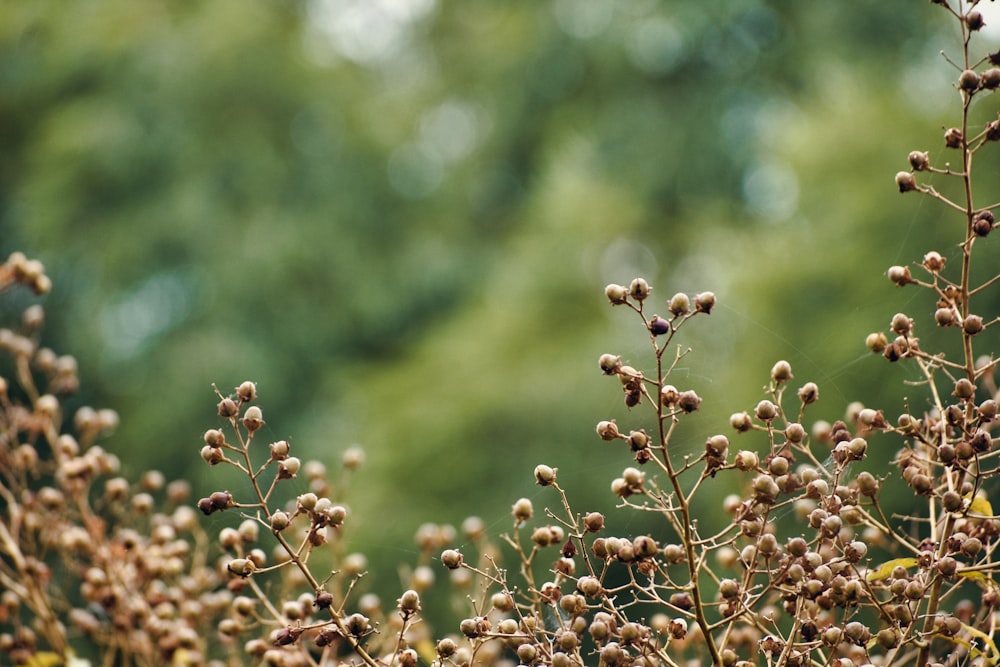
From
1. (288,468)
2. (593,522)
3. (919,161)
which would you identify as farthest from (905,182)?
(288,468)

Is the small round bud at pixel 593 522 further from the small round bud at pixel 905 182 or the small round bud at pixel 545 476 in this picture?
the small round bud at pixel 905 182

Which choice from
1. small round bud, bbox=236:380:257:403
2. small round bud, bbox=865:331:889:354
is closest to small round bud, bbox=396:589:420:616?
small round bud, bbox=236:380:257:403

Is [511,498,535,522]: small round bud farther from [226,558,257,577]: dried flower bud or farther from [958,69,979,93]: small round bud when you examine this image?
[958,69,979,93]: small round bud

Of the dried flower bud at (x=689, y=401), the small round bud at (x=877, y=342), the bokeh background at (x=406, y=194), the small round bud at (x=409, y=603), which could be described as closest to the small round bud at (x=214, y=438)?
the small round bud at (x=409, y=603)

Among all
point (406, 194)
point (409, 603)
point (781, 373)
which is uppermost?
point (406, 194)

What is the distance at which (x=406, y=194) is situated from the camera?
721 centimetres

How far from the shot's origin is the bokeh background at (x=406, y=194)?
4.74 m

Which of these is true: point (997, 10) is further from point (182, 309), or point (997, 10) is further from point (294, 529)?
point (182, 309)

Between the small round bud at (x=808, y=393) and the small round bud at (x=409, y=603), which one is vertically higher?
the small round bud at (x=808, y=393)

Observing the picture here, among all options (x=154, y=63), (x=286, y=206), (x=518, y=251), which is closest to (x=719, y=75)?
(x=518, y=251)

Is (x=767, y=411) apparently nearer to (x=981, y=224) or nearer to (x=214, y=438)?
(x=981, y=224)

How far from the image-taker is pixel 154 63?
6496 mm

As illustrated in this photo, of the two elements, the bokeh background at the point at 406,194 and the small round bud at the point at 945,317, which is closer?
the small round bud at the point at 945,317

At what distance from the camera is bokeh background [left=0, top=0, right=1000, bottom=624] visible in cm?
474
